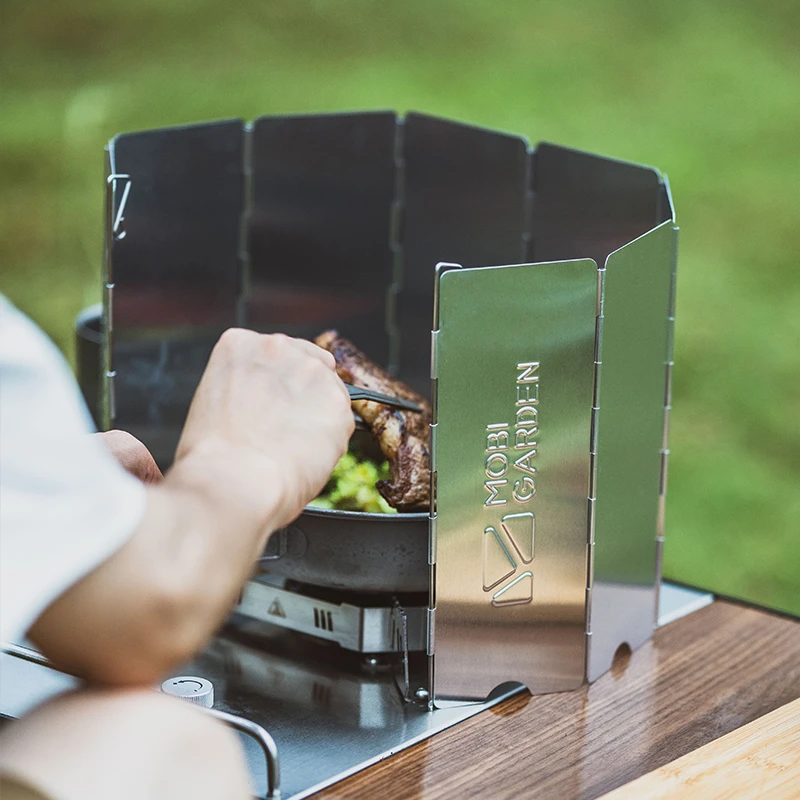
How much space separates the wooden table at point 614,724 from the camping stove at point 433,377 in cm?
4

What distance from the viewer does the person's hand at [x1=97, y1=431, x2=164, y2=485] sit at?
1327mm

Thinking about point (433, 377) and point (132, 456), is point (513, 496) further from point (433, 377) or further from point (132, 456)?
point (132, 456)

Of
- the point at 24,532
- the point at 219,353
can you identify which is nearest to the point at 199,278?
the point at 219,353

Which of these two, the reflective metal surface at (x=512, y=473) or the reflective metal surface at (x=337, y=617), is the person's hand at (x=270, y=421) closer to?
the reflective metal surface at (x=512, y=473)

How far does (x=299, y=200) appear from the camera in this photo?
2158 mm

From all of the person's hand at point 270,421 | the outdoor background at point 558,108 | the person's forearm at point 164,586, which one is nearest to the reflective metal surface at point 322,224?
the person's hand at point 270,421

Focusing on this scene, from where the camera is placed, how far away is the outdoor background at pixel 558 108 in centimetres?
351

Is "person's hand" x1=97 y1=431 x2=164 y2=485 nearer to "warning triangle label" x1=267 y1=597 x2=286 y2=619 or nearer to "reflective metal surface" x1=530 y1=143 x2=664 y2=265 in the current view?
"warning triangle label" x1=267 y1=597 x2=286 y2=619

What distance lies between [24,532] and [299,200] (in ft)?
4.56

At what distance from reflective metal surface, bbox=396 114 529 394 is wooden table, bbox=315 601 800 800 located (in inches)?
28.5

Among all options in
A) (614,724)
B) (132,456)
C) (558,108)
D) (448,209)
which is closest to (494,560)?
(614,724)

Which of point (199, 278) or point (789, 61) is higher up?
point (789, 61)

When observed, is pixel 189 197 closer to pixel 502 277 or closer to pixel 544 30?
pixel 502 277

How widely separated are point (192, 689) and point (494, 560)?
16.3 inches
